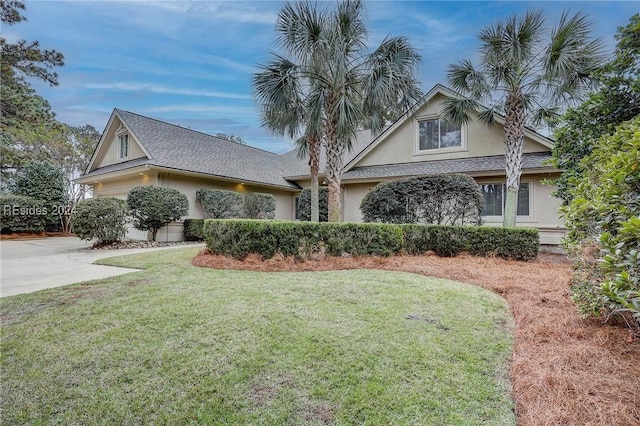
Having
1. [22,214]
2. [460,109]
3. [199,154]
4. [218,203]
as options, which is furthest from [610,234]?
[22,214]

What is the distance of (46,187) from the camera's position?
18094mm

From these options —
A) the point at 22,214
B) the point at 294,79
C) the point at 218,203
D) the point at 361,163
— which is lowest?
the point at 22,214

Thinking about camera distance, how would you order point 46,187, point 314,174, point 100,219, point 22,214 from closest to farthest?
point 314,174, point 100,219, point 22,214, point 46,187

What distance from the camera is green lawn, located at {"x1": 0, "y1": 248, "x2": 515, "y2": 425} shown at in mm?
2141

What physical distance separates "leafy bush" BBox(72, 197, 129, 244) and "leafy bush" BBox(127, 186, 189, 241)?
0.82 meters

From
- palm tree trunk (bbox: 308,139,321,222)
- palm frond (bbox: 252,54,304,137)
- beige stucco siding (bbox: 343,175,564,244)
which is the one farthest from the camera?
beige stucco siding (bbox: 343,175,564,244)

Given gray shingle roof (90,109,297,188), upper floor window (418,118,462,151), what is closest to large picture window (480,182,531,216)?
upper floor window (418,118,462,151)

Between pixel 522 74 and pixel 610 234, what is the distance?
973 cm

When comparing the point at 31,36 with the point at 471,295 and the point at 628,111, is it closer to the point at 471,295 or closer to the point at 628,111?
the point at 471,295

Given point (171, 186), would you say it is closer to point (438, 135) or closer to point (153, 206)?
point (153, 206)

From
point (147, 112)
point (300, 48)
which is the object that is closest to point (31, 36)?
point (300, 48)

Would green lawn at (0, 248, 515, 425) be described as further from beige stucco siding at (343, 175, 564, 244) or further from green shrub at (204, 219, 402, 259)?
beige stucco siding at (343, 175, 564, 244)

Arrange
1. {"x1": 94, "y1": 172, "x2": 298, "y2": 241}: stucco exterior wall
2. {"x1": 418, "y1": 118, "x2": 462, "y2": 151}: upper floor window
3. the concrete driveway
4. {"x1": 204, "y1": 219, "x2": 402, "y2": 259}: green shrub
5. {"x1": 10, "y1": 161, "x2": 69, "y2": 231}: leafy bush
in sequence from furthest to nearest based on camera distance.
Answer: {"x1": 10, "y1": 161, "x2": 69, "y2": 231}: leafy bush → {"x1": 94, "y1": 172, "x2": 298, "y2": 241}: stucco exterior wall → {"x1": 418, "y1": 118, "x2": 462, "y2": 151}: upper floor window → {"x1": 204, "y1": 219, "x2": 402, "y2": 259}: green shrub → the concrete driveway

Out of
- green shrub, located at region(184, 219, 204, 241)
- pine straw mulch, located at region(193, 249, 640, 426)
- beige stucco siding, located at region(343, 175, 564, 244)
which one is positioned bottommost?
pine straw mulch, located at region(193, 249, 640, 426)
